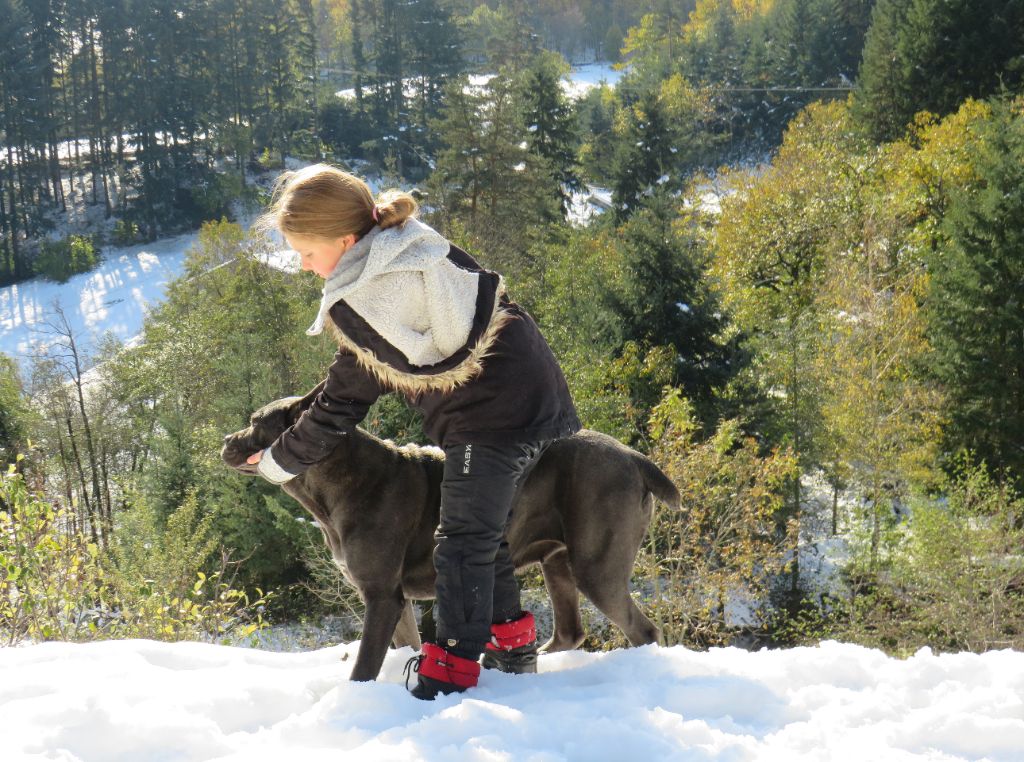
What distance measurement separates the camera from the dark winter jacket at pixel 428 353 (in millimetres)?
3279

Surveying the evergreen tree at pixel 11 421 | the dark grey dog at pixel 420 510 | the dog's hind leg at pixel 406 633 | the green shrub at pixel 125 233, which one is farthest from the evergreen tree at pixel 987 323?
the green shrub at pixel 125 233

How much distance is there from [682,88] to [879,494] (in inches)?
1943

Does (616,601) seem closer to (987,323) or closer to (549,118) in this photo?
(987,323)

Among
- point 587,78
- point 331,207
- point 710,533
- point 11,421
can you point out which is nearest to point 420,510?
point 331,207

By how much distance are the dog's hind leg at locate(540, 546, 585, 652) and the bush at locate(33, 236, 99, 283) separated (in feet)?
194

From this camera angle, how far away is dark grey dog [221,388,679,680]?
3.65 m

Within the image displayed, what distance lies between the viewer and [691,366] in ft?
75.4

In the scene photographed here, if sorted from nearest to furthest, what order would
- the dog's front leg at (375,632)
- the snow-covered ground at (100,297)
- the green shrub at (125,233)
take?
the dog's front leg at (375,632)
the snow-covered ground at (100,297)
the green shrub at (125,233)

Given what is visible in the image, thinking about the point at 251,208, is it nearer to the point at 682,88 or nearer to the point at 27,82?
the point at 27,82

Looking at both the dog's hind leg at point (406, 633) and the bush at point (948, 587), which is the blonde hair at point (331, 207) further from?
the bush at point (948, 587)

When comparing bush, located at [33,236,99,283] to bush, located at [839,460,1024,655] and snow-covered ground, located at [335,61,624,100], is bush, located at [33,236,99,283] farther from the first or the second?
bush, located at [839,460,1024,655]

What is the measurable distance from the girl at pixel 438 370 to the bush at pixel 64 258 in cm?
A: 5917

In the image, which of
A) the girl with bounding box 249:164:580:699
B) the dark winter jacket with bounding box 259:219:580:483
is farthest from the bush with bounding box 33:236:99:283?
the dark winter jacket with bounding box 259:219:580:483

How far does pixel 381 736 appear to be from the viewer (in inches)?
112
